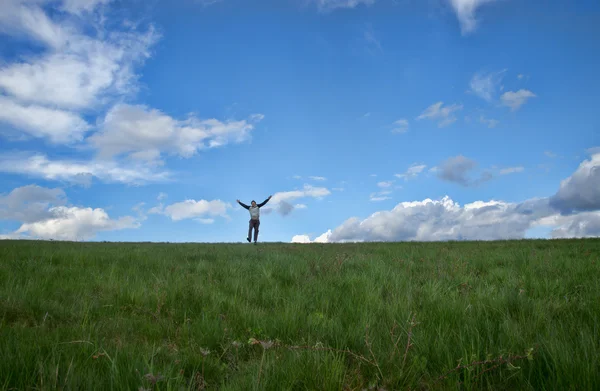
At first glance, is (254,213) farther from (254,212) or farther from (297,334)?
(297,334)

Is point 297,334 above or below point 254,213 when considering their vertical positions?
below

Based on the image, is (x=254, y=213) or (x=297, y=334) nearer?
(x=297, y=334)

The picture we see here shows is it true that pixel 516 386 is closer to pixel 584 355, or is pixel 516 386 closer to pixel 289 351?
pixel 584 355

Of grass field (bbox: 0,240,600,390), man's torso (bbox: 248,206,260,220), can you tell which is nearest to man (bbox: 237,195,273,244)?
man's torso (bbox: 248,206,260,220)

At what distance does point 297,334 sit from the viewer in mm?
3494

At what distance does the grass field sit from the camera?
2.44 meters

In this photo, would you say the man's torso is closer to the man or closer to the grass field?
the man

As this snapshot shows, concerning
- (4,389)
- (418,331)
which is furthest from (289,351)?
(4,389)

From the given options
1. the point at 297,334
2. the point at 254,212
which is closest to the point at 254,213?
the point at 254,212

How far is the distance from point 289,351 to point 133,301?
3.02 metres

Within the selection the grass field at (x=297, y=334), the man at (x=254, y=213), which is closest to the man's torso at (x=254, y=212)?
the man at (x=254, y=213)

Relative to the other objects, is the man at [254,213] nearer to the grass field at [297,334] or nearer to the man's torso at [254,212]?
the man's torso at [254,212]

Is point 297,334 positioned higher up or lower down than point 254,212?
lower down

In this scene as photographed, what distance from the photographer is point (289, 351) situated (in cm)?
290
